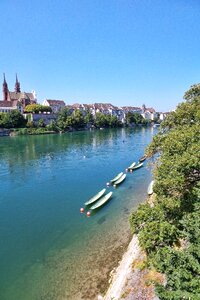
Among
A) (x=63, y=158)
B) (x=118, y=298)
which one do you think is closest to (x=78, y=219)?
(x=118, y=298)

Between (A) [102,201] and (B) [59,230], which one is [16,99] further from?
(B) [59,230]

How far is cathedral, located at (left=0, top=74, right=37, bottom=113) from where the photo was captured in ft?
433

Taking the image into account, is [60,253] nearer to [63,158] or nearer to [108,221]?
[108,221]

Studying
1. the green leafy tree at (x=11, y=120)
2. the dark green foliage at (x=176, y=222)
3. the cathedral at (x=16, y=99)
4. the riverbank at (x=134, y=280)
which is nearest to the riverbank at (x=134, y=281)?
the riverbank at (x=134, y=280)

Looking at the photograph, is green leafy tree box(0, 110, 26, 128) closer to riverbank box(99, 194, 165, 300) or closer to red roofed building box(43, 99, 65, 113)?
red roofed building box(43, 99, 65, 113)

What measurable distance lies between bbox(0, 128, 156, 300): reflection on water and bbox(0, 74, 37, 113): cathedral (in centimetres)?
9265

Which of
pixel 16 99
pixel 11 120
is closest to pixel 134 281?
pixel 11 120

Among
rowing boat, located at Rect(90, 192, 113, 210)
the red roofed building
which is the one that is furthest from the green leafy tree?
rowing boat, located at Rect(90, 192, 113, 210)

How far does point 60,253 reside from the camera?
769 inches

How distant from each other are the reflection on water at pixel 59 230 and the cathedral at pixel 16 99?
92.7m

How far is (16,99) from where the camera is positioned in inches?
5600

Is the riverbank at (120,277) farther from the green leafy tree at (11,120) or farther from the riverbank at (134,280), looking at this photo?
the green leafy tree at (11,120)

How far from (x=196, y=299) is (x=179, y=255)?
7.21 ft

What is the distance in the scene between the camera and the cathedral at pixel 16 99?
132m
